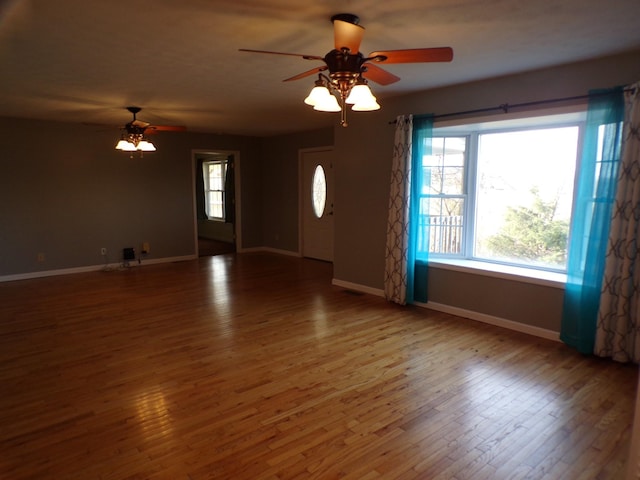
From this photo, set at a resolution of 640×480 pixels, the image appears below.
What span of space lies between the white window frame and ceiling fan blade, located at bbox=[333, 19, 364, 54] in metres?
2.14

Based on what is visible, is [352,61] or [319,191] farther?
[319,191]

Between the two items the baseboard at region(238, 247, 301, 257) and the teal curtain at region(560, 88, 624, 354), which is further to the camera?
the baseboard at region(238, 247, 301, 257)

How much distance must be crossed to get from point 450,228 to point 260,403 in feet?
9.89

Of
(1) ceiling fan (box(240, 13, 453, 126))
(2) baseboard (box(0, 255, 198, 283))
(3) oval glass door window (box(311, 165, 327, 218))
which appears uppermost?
(1) ceiling fan (box(240, 13, 453, 126))

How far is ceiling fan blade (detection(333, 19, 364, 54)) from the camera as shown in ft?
6.69

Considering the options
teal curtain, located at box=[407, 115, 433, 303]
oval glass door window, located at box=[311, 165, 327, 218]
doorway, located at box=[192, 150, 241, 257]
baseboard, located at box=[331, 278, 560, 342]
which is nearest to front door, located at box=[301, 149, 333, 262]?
oval glass door window, located at box=[311, 165, 327, 218]

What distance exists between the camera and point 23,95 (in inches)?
169

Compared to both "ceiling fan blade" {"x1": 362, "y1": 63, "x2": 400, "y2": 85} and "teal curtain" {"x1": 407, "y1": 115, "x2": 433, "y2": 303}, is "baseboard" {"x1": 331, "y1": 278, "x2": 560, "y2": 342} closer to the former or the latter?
"teal curtain" {"x1": 407, "y1": 115, "x2": 433, "y2": 303}

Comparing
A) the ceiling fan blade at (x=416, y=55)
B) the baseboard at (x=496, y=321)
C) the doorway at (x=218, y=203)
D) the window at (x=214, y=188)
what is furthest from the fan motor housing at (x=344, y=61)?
the window at (x=214, y=188)

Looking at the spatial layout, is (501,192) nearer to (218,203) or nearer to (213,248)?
(213,248)

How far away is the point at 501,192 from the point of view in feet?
14.3

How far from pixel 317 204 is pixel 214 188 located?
3436mm

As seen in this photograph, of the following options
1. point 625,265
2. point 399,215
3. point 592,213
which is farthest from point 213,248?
point 625,265

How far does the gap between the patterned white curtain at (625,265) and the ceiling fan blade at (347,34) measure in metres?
2.22
